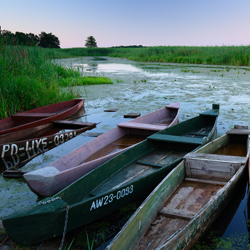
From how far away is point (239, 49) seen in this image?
19344mm

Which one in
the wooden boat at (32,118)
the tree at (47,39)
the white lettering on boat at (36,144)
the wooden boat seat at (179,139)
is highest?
the tree at (47,39)

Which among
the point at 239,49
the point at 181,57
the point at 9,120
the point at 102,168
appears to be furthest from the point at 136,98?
the point at 181,57

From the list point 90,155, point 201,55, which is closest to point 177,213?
point 90,155

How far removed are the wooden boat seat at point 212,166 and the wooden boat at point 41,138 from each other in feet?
8.57

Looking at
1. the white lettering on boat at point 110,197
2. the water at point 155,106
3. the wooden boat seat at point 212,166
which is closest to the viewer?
the white lettering on boat at point 110,197

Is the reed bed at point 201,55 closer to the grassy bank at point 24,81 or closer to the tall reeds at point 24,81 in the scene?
the grassy bank at point 24,81

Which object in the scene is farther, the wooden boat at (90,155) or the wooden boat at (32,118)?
the wooden boat at (32,118)

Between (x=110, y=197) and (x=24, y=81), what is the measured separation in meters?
4.84

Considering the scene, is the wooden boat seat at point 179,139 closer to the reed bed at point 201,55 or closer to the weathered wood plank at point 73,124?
the weathered wood plank at point 73,124

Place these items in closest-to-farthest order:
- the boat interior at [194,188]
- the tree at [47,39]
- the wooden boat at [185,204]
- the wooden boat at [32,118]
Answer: the wooden boat at [185,204], the boat interior at [194,188], the wooden boat at [32,118], the tree at [47,39]

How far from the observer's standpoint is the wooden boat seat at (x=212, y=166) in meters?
3.37

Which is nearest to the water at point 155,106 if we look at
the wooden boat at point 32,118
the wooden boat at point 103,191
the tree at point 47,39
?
the wooden boat at point 32,118

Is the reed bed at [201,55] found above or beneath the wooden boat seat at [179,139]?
above

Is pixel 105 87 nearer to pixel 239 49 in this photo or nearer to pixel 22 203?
pixel 22 203
